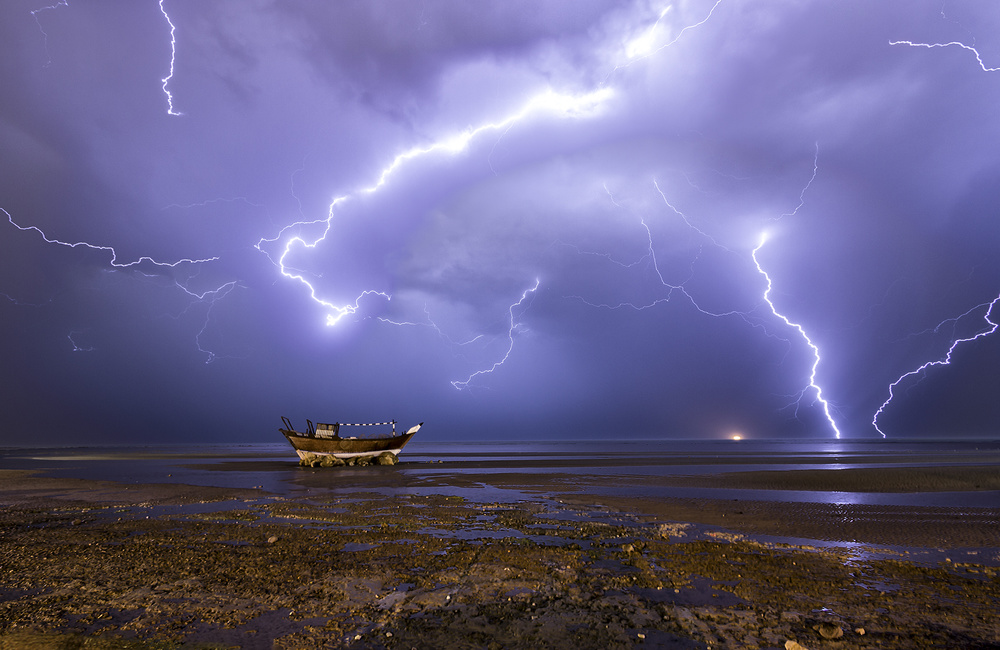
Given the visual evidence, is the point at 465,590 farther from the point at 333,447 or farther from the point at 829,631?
the point at 333,447

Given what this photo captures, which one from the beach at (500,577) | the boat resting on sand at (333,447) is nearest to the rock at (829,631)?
the beach at (500,577)

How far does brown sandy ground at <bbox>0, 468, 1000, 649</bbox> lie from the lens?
3857mm

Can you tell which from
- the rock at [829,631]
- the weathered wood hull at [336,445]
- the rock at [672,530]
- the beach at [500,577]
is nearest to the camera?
the rock at [829,631]

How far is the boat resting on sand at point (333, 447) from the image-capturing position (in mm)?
26578

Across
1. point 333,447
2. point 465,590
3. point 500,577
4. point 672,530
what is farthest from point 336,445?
point 465,590

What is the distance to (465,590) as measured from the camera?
16.3 ft

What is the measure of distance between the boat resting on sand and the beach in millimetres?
15776

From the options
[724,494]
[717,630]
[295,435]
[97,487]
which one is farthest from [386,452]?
[717,630]

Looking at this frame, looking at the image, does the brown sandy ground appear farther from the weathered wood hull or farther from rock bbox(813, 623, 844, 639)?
the weathered wood hull

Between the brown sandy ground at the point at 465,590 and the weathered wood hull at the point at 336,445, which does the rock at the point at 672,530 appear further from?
the weathered wood hull at the point at 336,445

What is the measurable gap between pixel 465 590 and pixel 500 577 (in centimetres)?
62

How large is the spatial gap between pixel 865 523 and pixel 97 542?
14.2 meters

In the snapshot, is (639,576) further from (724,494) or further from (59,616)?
(724,494)

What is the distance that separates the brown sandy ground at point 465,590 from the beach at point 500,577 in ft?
0.09
